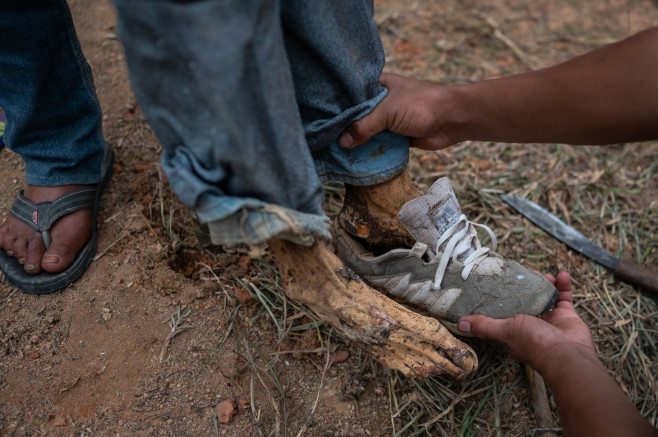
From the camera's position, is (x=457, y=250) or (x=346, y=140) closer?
(x=346, y=140)

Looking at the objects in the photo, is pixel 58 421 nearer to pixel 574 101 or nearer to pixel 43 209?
pixel 43 209

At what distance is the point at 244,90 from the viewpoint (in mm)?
982

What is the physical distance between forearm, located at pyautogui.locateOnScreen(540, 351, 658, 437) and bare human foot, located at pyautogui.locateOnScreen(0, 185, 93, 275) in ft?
4.98

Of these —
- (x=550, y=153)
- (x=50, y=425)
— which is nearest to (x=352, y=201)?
(x=50, y=425)

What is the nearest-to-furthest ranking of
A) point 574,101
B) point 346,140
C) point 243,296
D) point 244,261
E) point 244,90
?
point 244,90, point 574,101, point 346,140, point 243,296, point 244,261

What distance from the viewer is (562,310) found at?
5.34 feet

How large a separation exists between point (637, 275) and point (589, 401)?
93cm

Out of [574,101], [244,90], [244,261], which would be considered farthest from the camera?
[244,261]

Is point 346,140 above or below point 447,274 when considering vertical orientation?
above

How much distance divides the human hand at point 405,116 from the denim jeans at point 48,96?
907 mm

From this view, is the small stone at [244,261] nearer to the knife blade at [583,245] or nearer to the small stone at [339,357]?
the small stone at [339,357]

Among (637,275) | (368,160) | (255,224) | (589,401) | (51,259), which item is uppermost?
(255,224)

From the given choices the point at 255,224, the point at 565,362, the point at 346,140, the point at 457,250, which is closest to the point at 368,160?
the point at 346,140

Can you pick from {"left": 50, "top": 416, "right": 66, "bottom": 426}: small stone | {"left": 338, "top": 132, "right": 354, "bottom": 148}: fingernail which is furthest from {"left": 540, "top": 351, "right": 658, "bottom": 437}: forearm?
{"left": 50, "top": 416, "right": 66, "bottom": 426}: small stone
